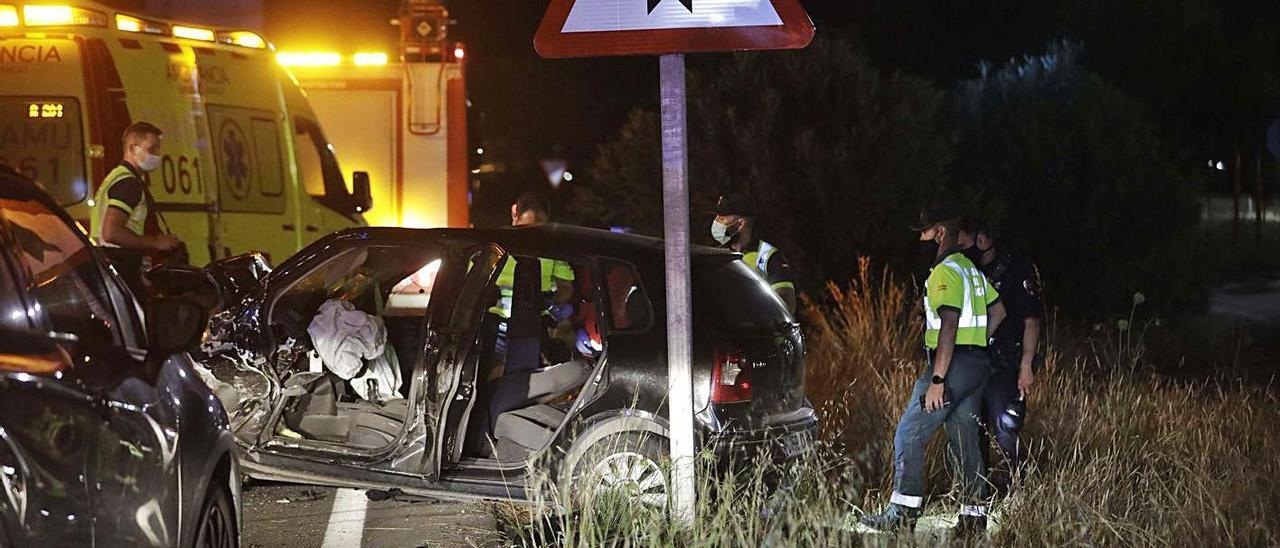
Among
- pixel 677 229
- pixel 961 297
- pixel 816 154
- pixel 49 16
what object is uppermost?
pixel 49 16

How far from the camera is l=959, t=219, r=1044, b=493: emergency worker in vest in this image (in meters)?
7.81

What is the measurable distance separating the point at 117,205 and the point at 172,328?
4.82m

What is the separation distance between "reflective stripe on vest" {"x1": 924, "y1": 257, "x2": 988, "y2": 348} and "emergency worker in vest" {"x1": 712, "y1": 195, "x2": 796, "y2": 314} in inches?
68.2

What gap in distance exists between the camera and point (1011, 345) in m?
7.85

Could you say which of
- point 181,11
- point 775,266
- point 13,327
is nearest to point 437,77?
point 181,11

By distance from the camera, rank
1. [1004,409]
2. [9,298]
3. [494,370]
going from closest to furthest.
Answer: [9,298] → [1004,409] → [494,370]

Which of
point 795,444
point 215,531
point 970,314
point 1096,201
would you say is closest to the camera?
point 215,531

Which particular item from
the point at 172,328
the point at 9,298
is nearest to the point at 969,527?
the point at 172,328

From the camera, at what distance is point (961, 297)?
743cm

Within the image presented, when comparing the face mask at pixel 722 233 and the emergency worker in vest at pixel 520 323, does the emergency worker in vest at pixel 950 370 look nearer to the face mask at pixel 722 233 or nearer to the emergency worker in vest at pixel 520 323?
the emergency worker in vest at pixel 520 323

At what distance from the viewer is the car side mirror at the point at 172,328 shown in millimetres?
4805

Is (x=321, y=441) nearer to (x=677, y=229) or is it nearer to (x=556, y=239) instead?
(x=556, y=239)

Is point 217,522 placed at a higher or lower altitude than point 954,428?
higher

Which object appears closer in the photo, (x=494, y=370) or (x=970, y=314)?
(x=970, y=314)
